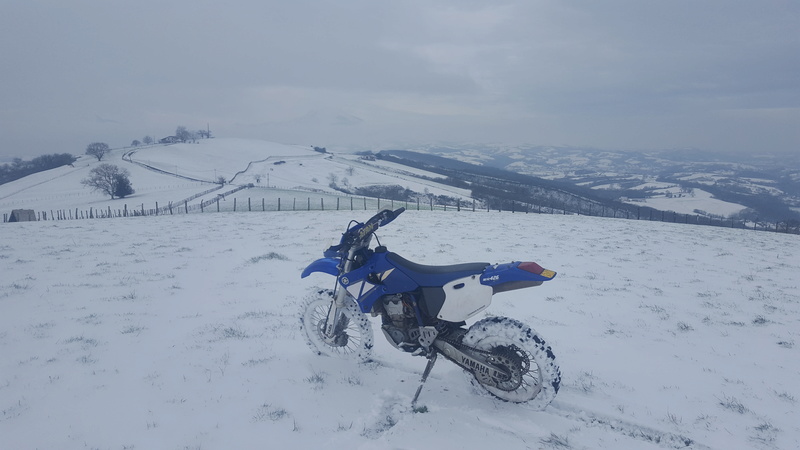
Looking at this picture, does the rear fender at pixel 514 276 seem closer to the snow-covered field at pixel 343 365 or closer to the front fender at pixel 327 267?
the snow-covered field at pixel 343 365

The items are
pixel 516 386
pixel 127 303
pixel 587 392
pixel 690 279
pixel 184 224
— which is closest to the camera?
pixel 516 386

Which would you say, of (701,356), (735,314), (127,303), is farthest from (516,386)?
(127,303)

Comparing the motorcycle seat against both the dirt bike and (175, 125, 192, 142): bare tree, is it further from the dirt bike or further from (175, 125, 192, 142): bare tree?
(175, 125, 192, 142): bare tree

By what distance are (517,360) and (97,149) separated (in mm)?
129969

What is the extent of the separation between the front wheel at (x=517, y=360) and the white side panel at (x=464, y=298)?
20 centimetres

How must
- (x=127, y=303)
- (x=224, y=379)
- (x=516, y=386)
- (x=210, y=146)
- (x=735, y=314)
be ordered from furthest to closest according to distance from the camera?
(x=210, y=146), (x=127, y=303), (x=735, y=314), (x=224, y=379), (x=516, y=386)

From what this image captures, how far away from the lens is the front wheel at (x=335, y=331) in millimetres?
5668

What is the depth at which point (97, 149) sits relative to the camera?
105375 mm

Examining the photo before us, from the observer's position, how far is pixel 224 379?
541cm

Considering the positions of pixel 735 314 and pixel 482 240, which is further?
pixel 482 240

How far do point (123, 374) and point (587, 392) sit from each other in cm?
611

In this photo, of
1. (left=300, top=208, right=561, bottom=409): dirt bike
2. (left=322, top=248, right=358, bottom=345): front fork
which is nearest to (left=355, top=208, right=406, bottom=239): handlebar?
(left=300, top=208, right=561, bottom=409): dirt bike

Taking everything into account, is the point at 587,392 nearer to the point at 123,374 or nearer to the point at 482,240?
the point at 123,374

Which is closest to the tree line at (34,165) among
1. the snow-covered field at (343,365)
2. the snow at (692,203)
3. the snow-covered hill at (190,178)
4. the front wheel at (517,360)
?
the snow-covered hill at (190,178)
